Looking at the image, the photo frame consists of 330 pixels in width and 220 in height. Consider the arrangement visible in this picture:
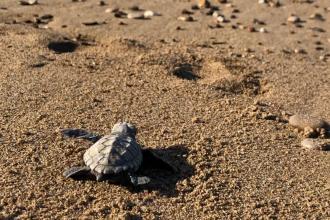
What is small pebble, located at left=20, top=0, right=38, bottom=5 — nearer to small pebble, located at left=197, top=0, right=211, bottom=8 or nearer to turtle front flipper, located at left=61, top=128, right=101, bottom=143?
small pebble, located at left=197, top=0, right=211, bottom=8

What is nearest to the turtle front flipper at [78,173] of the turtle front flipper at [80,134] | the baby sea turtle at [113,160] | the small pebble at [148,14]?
the baby sea turtle at [113,160]

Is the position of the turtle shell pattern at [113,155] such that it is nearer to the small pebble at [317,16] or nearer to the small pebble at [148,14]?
the small pebble at [148,14]

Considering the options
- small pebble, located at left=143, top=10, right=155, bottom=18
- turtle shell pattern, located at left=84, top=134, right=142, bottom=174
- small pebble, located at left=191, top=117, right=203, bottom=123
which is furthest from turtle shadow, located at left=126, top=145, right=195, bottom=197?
small pebble, located at left=143, top=10, right=155, bottom=18

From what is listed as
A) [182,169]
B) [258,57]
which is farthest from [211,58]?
[182,169]

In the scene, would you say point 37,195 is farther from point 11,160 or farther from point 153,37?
point 153,37

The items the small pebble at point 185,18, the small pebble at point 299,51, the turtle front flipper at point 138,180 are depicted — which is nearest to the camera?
the turtle front flipper at point 138,180

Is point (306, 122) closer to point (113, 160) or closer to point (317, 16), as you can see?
point (113, 160)
